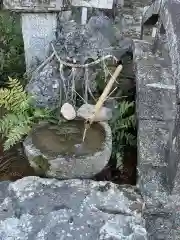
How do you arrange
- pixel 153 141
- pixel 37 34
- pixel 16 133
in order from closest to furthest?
pixel 153 141 → pixel 16 133 → pixel 37 34

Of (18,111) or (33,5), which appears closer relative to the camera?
(18,111)

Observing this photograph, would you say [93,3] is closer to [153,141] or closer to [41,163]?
[153,141]

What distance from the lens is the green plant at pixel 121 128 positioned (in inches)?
176

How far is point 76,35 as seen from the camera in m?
4.69

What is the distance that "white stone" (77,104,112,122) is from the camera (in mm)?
4211

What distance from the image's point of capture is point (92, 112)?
13.9 feet

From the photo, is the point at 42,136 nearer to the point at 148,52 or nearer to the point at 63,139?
the point at 63,139

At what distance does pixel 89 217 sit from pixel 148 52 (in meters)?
2.70

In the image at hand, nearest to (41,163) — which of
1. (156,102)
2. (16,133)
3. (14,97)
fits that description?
(16,133)

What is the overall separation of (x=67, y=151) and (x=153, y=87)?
1393mm

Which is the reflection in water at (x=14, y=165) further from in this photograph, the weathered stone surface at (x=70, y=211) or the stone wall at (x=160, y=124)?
the stone wall at (x=160, y=124)

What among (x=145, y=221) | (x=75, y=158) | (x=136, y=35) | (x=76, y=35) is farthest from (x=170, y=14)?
(x=136, y=35)

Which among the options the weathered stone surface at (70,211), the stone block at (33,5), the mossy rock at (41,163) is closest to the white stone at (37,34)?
the stone block at (33,5)

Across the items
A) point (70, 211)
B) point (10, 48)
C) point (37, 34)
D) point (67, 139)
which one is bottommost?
point (70, 211)
